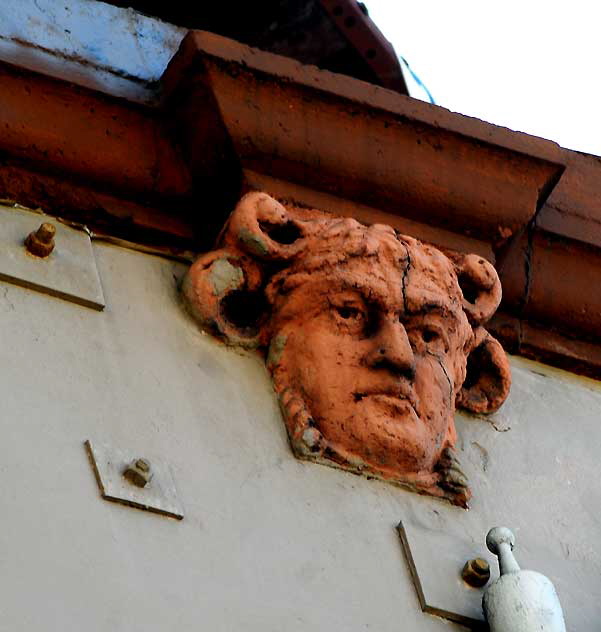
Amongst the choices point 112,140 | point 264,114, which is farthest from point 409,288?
point 112,140

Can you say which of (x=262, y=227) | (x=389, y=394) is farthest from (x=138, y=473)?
(x=262, y=227)

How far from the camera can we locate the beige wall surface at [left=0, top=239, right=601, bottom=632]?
1942 millimetres

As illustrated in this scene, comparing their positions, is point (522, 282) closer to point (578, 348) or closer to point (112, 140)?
point (578, 348)

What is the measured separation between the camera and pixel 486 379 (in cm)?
265

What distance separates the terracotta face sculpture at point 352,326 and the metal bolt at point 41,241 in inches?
9.0

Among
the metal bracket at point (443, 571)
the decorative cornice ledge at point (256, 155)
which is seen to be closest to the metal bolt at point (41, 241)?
the decorative cornice ledge at point (256, 155)

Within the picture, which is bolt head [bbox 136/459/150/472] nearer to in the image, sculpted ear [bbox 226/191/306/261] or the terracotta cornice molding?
sculpted ear [bbox 226/191/306/261]

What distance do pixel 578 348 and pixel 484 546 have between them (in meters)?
0.61

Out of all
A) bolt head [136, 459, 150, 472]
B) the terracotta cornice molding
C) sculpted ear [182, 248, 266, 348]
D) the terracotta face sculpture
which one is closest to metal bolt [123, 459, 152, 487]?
bolt head [136, 459, 150, 472]

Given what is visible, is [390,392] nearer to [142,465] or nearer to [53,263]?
[142,465]

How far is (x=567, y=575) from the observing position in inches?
93.5

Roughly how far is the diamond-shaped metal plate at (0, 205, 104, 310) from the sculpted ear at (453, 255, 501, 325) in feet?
1.94

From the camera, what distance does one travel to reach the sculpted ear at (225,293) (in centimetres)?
248

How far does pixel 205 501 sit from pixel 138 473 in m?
0.11
